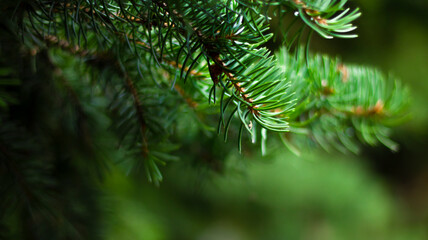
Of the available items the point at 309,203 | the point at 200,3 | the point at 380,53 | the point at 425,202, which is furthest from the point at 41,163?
the point at 425,202

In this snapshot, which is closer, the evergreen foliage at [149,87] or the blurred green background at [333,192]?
the evergreen foliage at [149,87]

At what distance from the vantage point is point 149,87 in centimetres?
26

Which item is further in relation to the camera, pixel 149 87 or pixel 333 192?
pixel 333 192

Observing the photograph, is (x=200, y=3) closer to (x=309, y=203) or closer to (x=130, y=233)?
(x=130, y=233)

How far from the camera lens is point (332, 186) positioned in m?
1.07

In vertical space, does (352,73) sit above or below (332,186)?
above

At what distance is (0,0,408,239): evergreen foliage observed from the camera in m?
0.18

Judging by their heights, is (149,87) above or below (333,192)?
above

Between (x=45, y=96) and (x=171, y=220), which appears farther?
(x=171, y=220)

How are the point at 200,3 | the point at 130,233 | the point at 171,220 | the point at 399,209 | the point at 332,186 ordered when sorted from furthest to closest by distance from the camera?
the point at 399,209, the point at 332,186, the point at 171,220, the point at 130,233, the point at 200,3

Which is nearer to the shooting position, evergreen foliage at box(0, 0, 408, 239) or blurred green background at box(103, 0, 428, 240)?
evergreen foliage at box(0, 0, 408, 239)

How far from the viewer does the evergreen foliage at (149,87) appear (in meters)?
0.18

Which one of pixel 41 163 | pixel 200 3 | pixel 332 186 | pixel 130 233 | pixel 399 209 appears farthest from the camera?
pixel 399 209

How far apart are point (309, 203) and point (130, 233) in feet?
2.35
